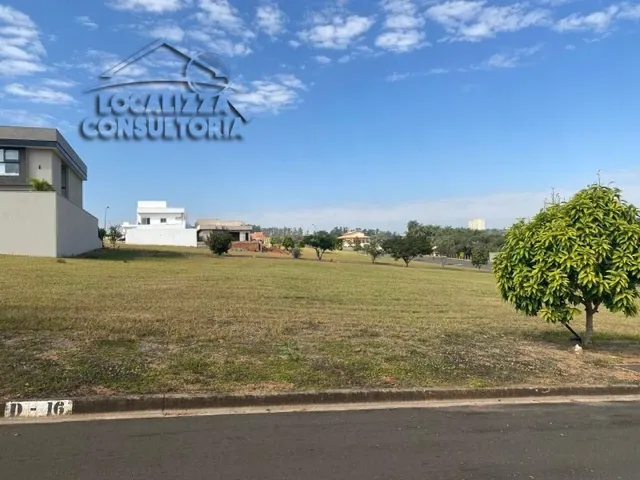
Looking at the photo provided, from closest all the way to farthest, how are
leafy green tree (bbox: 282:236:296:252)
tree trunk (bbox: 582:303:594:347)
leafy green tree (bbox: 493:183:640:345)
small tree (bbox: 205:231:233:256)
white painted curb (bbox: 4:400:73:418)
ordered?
white painted curb (bbox: 4:400:73:418) < leafy green tree (bbox: 493:183:640:345) < tree trunk (bbox: 582:303:594:347) < small tree (bbox: 205:231:233:256) < leafy green tree (bbox: 282:236:296:252)

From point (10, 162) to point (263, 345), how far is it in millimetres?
31399

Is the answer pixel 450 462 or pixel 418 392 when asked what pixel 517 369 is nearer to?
pixel 418 392

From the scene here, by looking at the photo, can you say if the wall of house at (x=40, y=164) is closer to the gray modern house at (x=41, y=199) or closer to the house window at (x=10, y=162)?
the gray modern house at (x=41, y=199)

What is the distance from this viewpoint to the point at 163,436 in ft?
14.6

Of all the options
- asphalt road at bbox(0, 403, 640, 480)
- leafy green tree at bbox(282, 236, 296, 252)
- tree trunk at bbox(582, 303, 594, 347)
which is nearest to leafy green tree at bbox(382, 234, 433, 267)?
leafy green tree at bbox(282, 236, 296, 252)

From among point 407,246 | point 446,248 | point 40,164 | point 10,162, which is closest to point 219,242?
point 40,164

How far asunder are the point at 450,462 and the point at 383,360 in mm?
3114

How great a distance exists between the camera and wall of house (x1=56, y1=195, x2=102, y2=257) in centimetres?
2723

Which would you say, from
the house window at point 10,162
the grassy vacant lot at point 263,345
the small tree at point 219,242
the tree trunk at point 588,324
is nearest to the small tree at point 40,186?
the house window at point 10,162

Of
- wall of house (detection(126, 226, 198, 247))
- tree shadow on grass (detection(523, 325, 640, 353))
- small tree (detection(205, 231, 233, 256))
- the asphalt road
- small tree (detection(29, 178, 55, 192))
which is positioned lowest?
tree shadow on grass (detection(523, 325, 640, 353))

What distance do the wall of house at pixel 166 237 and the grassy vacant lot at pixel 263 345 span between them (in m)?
61.0

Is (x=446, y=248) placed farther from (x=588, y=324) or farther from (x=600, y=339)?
(x=588, y=324)

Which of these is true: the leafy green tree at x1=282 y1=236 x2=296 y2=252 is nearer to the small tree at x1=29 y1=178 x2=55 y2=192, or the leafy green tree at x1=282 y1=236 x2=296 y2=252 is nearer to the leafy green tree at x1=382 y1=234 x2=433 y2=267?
the leafy green tree at x1=382 y1=234 x2=433 y2=267

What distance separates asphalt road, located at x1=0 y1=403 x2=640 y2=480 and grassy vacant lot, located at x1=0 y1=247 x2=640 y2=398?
2.67 ft
